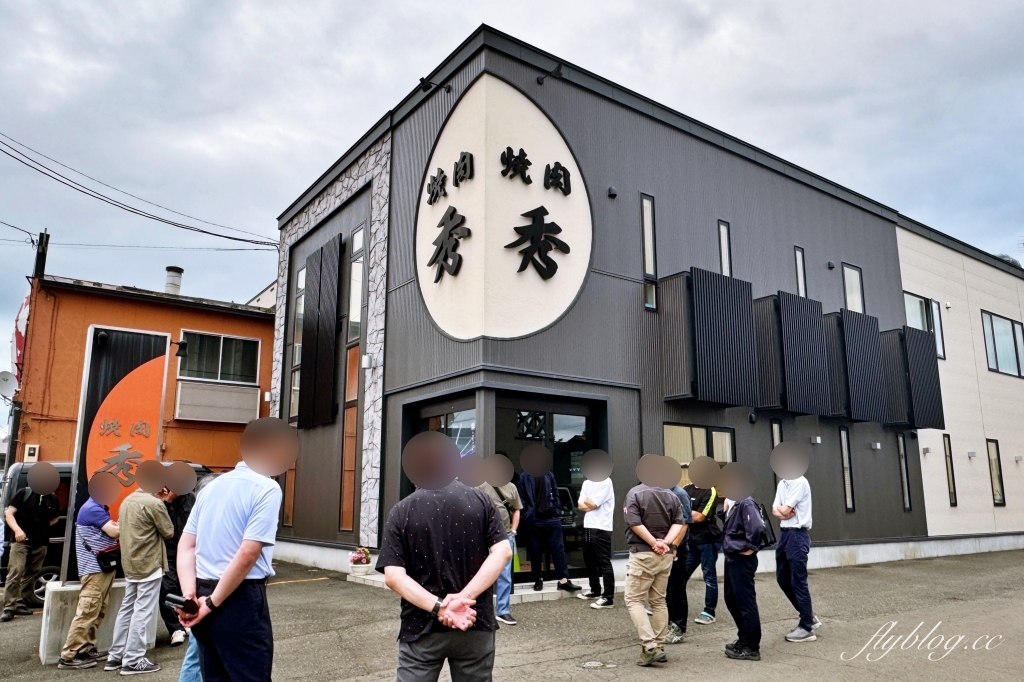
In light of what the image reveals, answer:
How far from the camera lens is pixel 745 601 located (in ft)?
20.4

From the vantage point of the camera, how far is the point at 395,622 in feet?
26.4

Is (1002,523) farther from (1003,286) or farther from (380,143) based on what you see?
(380,143)

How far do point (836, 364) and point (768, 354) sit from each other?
2.23m

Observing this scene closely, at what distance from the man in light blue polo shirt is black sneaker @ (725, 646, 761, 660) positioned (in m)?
4.22

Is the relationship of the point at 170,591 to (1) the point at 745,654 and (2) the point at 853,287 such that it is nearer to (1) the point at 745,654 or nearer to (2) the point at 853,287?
(1) the point at 745,654

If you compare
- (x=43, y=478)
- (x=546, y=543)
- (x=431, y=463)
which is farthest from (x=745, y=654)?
(x=43, y=478)

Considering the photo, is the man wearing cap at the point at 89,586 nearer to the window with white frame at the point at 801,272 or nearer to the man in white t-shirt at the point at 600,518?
the man in white t-shirt at the point at 600,518

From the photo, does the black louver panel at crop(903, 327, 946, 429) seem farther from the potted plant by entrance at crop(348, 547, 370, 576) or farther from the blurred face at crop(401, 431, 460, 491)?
the blurred face at crop(401, 431, 460, 491)

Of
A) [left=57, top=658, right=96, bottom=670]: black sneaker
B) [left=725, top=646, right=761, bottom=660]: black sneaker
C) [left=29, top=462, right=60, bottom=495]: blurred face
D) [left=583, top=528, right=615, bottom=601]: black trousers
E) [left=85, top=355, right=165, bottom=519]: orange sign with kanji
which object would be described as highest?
[left=85, top=355, right=165, bottom=519]: orange sign with kanji

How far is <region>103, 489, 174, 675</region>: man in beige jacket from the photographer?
611 centimetres

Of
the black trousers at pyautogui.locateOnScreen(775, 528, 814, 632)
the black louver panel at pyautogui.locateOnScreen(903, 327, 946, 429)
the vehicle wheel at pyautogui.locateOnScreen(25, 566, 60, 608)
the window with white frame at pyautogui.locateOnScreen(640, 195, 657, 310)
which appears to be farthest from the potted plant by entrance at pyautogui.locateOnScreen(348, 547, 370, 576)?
the black louver panel at pyautogui.locateOnScreen(903, 327, 946, 429)

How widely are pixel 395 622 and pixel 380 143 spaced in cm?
917

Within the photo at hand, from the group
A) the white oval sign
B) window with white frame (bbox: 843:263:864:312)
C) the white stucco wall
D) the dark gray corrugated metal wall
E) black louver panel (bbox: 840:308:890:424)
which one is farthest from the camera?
the white stucco wall

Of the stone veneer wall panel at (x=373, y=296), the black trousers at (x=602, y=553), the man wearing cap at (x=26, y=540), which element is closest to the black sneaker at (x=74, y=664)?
the man wearing cap at (x=26, y=540)
